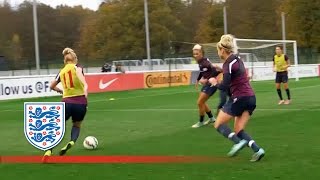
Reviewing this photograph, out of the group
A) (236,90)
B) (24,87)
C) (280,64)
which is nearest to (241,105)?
(236,90)

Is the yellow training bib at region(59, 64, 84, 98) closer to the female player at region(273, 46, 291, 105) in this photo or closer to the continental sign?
the female player at region(273, 46, 291, 105)

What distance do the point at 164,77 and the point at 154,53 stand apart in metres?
39.9

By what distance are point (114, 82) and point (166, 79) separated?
19.4ft

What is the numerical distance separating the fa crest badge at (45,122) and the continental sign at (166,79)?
2876cm

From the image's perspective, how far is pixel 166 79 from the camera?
40.9 metres

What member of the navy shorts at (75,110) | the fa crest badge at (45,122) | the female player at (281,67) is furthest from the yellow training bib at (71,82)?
the female player at (281,67)

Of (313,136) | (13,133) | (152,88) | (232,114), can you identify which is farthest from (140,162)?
(152,88)

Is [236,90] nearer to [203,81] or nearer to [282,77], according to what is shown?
[203,81]

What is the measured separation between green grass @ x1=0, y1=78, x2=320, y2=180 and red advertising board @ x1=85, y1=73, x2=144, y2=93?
14.4 metres

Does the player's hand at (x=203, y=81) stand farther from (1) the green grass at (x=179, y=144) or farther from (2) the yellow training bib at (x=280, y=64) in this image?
(2) the yellow training bib at (x=280, y=64)

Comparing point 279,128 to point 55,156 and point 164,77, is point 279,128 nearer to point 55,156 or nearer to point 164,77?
point 55,156

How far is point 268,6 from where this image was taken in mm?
95125

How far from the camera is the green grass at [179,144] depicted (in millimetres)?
8445

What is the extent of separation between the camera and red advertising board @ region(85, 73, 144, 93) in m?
34.2
